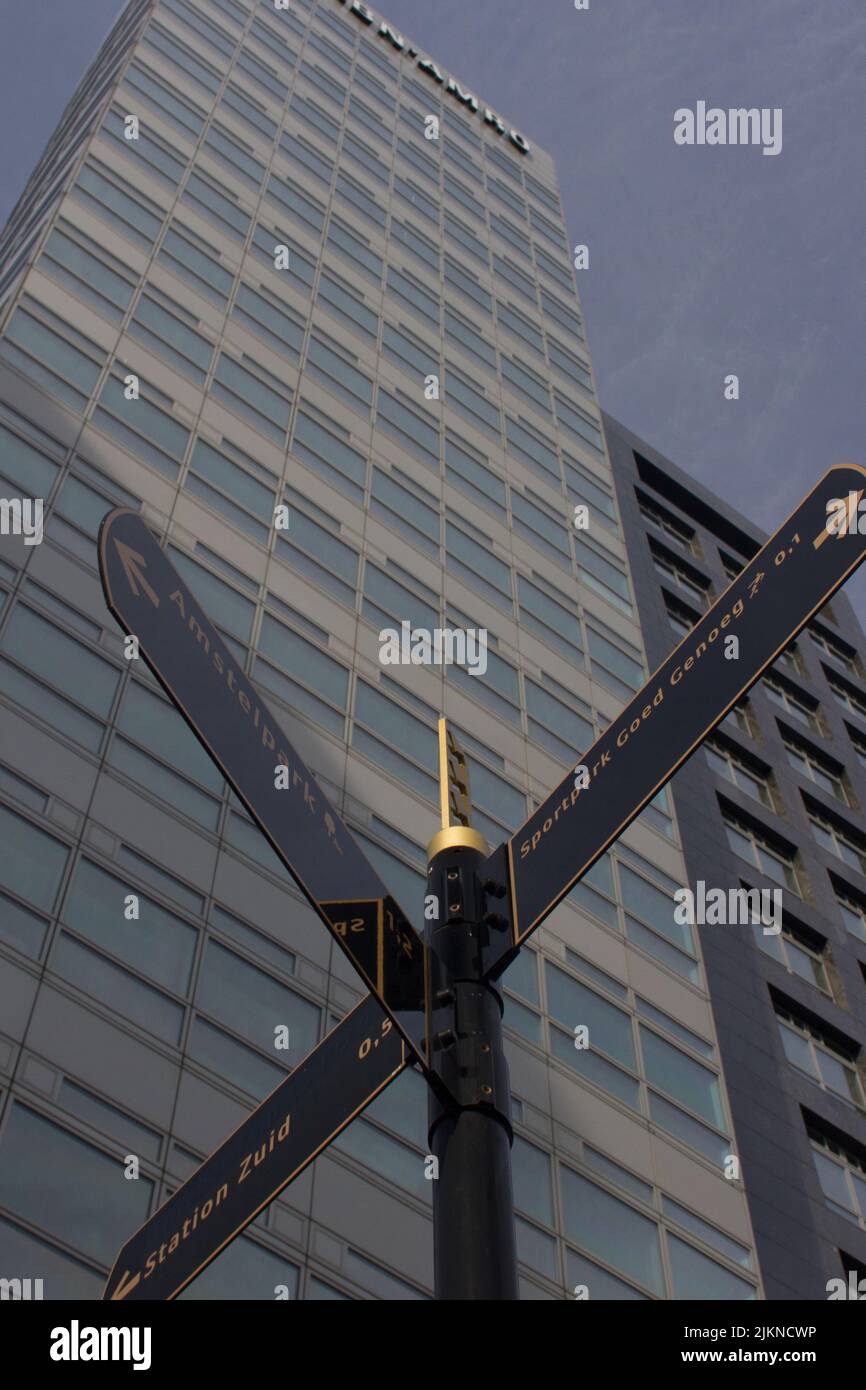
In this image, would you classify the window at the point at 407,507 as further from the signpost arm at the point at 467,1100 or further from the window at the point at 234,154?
the signpost arm at the point at 467,1100

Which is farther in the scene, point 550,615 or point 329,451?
point 550,615

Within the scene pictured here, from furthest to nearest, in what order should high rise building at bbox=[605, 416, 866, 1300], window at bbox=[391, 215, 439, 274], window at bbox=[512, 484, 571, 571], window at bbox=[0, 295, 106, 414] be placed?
window at bbox=[391, 215, 439, 274]
window at bbox=[512, 484, 571, 571]
window at bbox=[0, 295, 106, 414]
high rise building at bbox=[605, 416, 866, 1300]

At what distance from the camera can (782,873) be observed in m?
38.8

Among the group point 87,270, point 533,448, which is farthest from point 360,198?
point 87,270

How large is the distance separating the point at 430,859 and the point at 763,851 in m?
34.8

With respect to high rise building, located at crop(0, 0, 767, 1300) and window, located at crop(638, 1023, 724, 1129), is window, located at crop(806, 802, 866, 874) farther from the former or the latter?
window, located at crop(638, 1023, 724, 1129)

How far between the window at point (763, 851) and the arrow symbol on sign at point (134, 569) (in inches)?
1328

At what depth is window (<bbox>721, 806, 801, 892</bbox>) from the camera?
1492 inches

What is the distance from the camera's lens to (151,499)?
26719mm

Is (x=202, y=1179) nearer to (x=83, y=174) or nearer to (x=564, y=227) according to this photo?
(x=83, y=174)

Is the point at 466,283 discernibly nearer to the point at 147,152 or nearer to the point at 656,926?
the point at 147,152

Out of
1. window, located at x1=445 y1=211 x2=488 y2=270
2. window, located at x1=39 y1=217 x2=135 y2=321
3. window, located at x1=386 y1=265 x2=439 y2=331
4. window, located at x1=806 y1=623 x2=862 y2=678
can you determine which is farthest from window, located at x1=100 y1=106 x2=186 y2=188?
window, located at x1=806 y1=623 x2=862 y2=678

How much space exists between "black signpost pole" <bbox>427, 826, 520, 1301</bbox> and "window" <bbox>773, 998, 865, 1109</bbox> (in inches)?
1099
